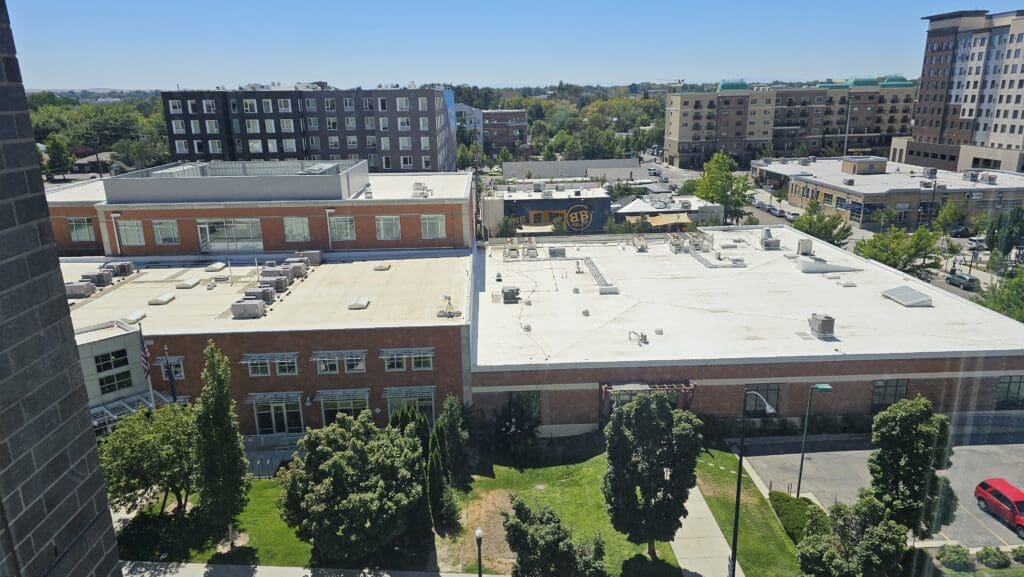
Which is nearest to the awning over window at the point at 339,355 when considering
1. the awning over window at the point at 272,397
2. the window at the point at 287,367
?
the window at the point at 287,367

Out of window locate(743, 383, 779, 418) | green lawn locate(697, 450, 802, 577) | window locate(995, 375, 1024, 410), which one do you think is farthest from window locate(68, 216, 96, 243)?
window locate(995, 375, 1024, 410)

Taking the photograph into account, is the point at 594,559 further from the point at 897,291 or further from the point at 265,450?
the point at 897,291

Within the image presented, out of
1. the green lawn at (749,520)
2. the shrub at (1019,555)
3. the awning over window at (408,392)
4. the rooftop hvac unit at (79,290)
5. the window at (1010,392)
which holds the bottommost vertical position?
the green lawn at (749,520)

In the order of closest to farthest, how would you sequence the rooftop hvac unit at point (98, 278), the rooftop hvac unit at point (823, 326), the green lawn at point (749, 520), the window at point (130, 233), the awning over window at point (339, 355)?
the green lawn at point (749, 520), the awning over window at point (339, 355), the rooftop hvac unit at point (823, 326), the rooftop hvac unit at point (98, 278), the window at point (130, 233)

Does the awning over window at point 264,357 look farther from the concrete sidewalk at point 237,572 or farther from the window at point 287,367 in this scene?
the concrete sidewalk at point 237,572

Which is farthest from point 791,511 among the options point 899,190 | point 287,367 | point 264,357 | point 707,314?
point 899,190

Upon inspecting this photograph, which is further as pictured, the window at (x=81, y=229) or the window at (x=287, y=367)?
the window at (x=81, y=229)

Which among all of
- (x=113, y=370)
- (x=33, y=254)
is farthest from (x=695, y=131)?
(x=33, y=254)
